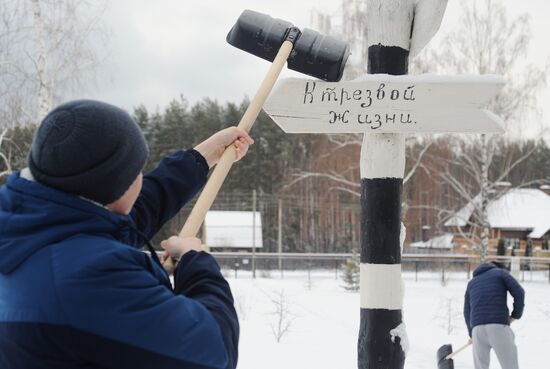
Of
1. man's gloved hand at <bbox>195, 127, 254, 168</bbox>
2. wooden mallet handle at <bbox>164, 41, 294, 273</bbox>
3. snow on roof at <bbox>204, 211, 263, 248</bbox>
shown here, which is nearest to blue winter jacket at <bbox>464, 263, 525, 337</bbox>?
wooden mallet handle at <bbox>164, 41, 294, 273</bbox>

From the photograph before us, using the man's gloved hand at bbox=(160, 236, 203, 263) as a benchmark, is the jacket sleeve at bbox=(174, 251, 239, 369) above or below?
below

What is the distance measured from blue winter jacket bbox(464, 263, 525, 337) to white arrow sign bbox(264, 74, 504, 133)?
3361 mm

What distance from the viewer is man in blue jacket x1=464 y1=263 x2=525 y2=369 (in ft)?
19.4

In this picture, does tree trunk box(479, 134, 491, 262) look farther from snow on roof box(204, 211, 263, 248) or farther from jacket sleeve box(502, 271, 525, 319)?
jacket sleeve box(502, 271, 525, 319)

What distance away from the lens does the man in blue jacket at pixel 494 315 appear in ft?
19.4

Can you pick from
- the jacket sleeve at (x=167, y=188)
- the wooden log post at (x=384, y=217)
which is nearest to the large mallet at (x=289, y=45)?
the wooden log post at (x=384, y=217)

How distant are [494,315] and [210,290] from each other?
5.28 meters

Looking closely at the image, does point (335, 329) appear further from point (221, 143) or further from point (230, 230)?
point (230, 230)

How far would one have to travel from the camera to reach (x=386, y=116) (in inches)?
121

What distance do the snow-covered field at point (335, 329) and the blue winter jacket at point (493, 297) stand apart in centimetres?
164

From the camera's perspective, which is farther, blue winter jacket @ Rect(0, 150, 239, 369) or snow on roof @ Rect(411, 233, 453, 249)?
snow on roof @ Rect(411, 233, 453, 249)

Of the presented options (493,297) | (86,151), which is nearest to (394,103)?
(86,151)

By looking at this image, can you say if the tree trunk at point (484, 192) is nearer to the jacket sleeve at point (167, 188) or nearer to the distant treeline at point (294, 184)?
the distant treeline at point (294, 184)

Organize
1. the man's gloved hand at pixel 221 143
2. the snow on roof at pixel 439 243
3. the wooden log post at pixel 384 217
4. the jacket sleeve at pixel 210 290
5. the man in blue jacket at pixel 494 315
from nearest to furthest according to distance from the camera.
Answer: the jacket sleeve at pixel 210 290 → the man's gloved hand at pixel 221 143 → the wooden log post at pixel 384 217 → the man in blue jacket at pixel 494 315 → the snow on roof at pixel 439 243
